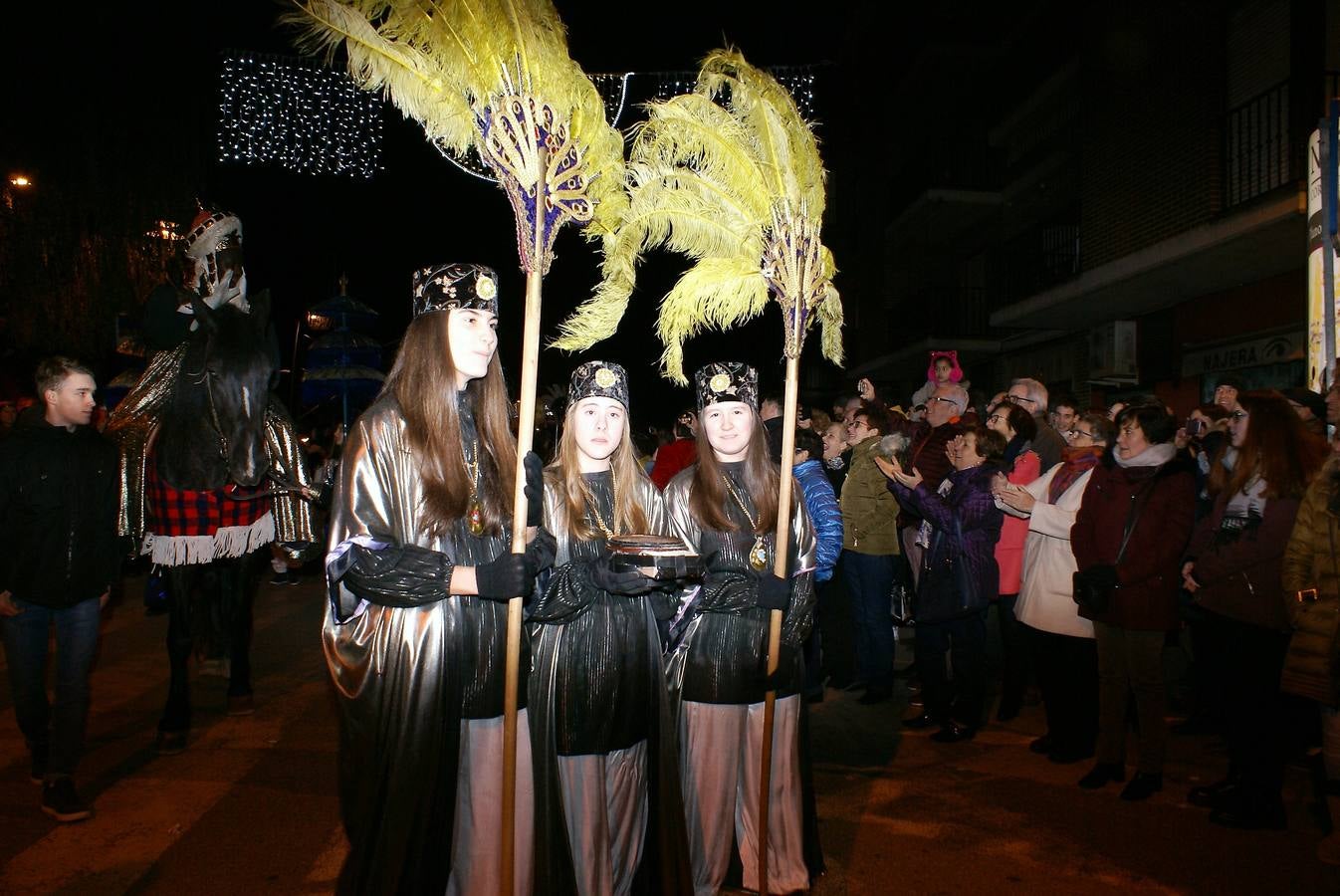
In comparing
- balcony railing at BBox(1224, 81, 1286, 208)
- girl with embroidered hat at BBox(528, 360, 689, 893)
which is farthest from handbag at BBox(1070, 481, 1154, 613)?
balcony railing at BBox(1224, 81, 1286, 208)

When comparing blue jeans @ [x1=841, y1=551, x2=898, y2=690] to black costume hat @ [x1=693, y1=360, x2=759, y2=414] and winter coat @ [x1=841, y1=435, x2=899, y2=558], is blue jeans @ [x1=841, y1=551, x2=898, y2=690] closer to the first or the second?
winter coat @ [x1=841, y1=435, x2=899, y2=558]

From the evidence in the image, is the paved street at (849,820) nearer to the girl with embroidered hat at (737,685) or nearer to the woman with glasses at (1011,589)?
the woman with glasses at (1011,589)

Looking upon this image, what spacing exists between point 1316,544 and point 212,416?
6003 mm

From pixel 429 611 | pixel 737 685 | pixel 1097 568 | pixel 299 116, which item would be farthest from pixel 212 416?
pixel 1097 568

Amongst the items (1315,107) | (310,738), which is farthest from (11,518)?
(1315,107)

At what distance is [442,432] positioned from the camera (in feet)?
10.3

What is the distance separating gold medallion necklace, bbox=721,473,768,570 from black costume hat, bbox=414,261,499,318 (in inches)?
53.5

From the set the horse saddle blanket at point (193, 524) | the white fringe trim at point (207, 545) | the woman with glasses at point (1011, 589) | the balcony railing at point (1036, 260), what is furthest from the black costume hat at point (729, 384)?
the balcony railing at point (1036, 260)

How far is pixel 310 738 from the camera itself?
18.7 feet

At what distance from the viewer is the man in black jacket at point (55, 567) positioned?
4.52 m

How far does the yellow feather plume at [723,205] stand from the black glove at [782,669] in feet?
4.28

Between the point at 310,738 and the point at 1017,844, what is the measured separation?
420 cm

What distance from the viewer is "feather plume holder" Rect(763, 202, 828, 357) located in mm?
3914

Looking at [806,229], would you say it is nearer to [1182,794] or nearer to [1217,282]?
[1182,794]
